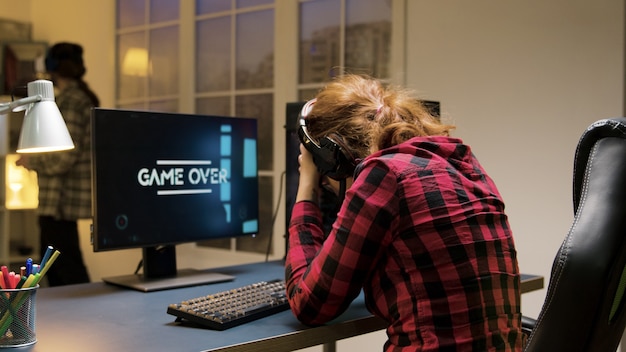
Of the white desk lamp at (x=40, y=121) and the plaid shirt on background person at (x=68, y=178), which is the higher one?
the white desk lamp at (x=40, y=121)

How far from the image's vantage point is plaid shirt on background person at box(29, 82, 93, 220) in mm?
3348

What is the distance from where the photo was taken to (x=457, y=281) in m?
1.19

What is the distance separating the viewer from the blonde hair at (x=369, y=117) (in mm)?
1357

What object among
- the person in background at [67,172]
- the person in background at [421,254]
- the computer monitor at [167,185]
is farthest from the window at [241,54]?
the person in background at [421,254]

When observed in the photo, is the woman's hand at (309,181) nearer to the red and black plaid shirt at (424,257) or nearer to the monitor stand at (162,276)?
the red and black plaid shirt at (424,257)

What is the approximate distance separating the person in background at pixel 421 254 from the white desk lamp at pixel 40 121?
0.54m

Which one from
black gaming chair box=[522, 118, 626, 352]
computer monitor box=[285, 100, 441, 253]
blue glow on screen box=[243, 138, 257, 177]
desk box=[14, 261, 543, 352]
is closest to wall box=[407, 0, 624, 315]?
computer monitor box=[285, 100, 441, 253]

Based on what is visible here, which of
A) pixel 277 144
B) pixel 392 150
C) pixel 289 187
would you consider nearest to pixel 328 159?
pixel 392 150

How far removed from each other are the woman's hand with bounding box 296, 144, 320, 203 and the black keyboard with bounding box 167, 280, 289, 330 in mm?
228

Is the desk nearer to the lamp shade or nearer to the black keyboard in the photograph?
the black keyboard

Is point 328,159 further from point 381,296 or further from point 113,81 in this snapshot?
point 113,81

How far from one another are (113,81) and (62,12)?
2.74ft

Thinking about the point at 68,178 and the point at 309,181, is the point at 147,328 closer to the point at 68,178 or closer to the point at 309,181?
the point at 309,181

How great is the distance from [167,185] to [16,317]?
685 millimetres
